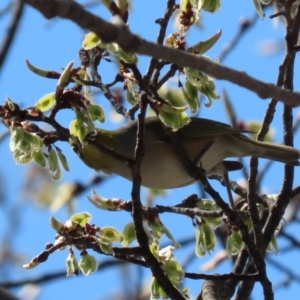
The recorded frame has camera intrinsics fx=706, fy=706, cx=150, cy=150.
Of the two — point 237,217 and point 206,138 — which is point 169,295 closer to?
point 237,217

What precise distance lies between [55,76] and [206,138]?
177 cm

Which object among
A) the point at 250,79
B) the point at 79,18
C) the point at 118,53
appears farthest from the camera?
the point at 118,53

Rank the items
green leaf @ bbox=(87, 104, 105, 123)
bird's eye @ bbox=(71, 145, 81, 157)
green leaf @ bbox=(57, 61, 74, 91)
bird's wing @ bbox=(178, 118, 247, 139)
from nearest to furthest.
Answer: green leaf @ bbox=(57, 61, 74, 91), green leaf @ bbox=(87, 104, 105, 123), bird's eye @ bbox=(71, 145, 81, 157), bird's wing @ bbox=(178, 118, 247, 139)

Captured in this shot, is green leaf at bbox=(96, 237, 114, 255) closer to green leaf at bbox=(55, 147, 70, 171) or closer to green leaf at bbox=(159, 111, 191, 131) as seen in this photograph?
green leaf at bbox=(55, 147, 70, 171)

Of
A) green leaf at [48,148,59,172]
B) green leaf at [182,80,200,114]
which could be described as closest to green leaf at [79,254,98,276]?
green leaf at [48,148,59,172]

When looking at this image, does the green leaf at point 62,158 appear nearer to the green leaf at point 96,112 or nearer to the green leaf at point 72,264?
the green leaf at point 96,112

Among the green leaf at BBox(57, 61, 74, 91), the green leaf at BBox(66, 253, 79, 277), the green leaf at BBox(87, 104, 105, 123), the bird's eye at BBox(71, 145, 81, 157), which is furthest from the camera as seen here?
the bird's eye at BBox(71, 145, 81, 157)

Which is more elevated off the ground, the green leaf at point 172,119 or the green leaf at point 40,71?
the green leaf at point 40,71

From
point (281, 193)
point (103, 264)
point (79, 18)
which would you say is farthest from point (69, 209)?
point (79, 18)

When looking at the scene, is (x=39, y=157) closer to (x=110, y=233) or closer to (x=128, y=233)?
(x=110, y=233)

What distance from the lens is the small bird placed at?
13.9 ft

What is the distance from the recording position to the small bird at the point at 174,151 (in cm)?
425

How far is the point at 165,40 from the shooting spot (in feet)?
9.95

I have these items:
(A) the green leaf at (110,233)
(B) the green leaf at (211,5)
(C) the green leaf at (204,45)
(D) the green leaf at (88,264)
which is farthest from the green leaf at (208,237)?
(B) the green leaf at (211,5)
